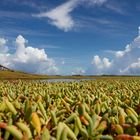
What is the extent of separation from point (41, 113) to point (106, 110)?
1158 mm

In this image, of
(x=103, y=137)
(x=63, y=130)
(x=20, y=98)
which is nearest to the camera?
(x=63, y=130)

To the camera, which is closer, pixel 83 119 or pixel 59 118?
pixel 83 119

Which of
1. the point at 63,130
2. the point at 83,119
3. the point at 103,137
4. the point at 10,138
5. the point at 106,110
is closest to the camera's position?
the point at 63,130

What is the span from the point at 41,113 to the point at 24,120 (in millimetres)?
362

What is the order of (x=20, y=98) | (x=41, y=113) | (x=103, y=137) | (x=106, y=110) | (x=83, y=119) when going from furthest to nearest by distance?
(x=20, y=98)
(x=106, y=110)
(x=41, y=113)
(x=83, y=119)
(x=103, y=137)

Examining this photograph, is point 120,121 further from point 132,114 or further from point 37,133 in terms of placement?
point 37,133

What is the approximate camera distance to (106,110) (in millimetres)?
5367

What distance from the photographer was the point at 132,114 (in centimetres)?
428

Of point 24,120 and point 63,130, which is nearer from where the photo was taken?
point 63,130

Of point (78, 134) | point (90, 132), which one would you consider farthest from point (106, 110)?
point (90, 132)

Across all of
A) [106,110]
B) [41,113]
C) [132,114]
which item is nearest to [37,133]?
[41,113]

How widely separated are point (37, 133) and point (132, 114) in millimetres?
1144

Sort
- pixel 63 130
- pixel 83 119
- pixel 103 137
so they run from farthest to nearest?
pixel 83 119 < pixel 103 137 < pixel 63 130

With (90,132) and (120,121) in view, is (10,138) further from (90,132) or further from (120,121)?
(120,121)
